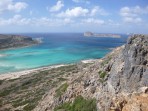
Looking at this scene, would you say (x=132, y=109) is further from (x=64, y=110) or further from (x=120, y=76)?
(x=64, y=110)

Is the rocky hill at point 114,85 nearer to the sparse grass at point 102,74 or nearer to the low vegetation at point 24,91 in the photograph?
the sparse grass at point 102,74

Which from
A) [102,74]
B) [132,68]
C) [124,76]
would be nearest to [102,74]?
[102,74]

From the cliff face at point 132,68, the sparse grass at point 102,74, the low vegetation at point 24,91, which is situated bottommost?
the low vegetation at point 24,91

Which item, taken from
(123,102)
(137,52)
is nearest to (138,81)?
(137,52)

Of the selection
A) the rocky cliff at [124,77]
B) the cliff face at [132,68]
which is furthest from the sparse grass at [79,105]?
the cliff face at [132,68]

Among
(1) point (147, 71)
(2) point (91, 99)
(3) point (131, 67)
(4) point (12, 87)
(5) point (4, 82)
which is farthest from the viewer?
(5) point (4, 82)

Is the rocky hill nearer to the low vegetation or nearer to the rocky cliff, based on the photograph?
the rocky cliff

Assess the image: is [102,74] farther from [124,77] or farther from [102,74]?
[124,77]

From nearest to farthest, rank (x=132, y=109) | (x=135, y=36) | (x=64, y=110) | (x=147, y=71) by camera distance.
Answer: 1. (x=132, y=109)
2. (x=147, y=71)
3. (x=135, y=36)
4. (x=64, y=110)

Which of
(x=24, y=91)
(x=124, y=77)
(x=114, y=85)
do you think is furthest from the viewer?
(x=24, y=91)
